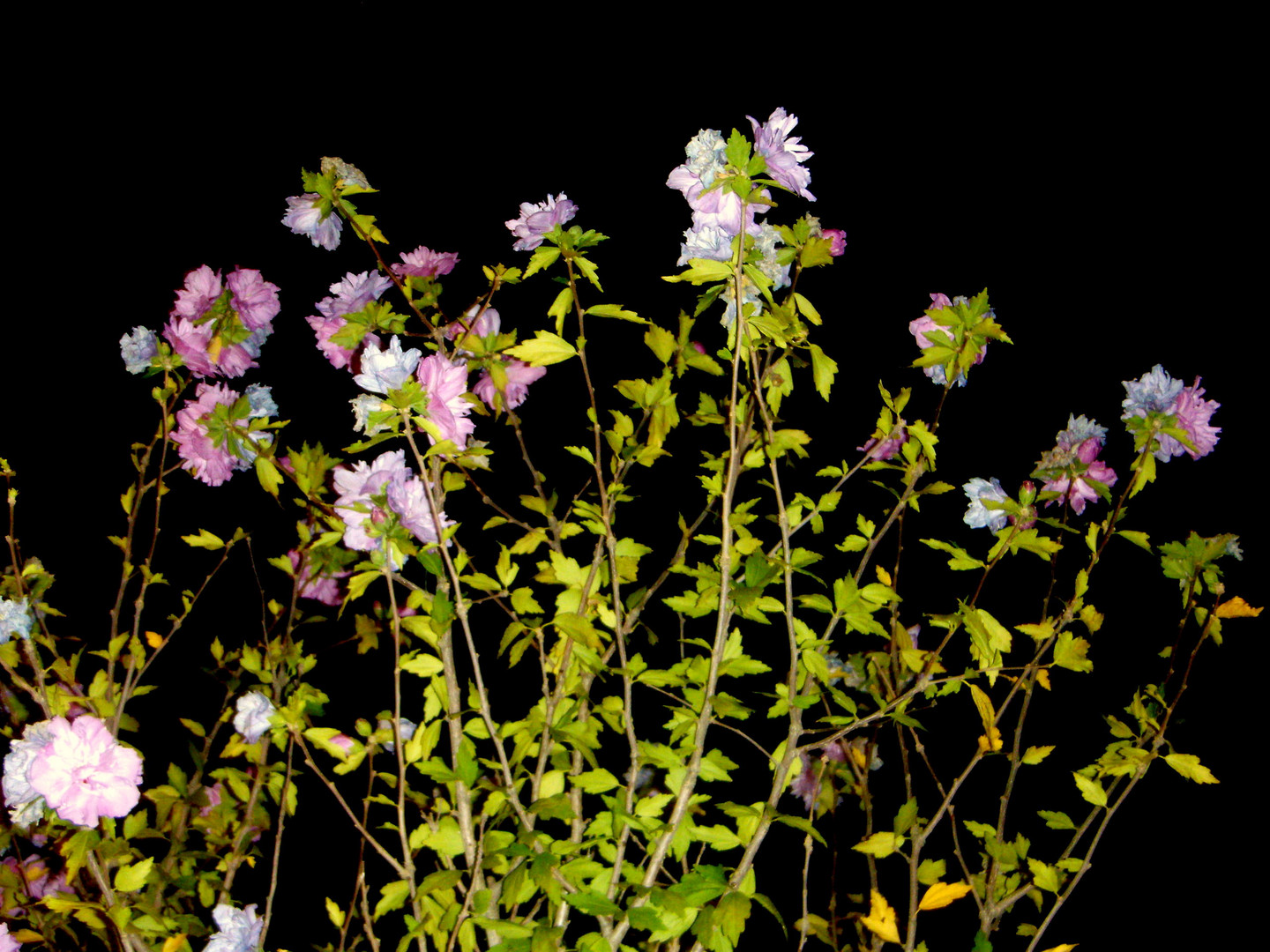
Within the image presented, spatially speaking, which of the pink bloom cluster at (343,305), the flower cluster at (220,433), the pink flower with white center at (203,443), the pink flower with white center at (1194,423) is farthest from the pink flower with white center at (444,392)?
the pink flower with white center at (1194,423)

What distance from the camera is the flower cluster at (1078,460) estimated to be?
54.1 inches

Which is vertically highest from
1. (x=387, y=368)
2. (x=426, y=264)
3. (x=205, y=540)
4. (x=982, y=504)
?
(x=982, y=504)

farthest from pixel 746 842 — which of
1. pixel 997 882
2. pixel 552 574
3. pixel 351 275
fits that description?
pixel 351 275

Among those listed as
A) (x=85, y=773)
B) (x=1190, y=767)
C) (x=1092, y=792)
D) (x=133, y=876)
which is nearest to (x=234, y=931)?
(x=133, y=876)

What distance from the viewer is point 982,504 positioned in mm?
1336

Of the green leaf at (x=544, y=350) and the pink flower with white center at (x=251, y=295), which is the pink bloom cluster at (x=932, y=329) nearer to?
the green leaf at (x=544, y=350)

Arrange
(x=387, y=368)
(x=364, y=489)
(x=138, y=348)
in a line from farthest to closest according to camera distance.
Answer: (x=138, y=348) → (x=364, y=489) → (x=387, y=368)

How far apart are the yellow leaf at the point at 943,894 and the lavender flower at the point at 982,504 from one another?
1.62ft

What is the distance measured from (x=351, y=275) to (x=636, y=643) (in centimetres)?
69

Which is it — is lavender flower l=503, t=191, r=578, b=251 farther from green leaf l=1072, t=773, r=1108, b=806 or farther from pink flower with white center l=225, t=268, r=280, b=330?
green leaf l=1072, t=773, r=1108, b=806

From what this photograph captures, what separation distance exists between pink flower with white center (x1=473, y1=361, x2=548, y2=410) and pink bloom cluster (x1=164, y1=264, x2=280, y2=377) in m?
0.33

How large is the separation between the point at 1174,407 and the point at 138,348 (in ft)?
4.89

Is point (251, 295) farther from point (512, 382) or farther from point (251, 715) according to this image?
point (251, 715)

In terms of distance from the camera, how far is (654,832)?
1.04 metres
